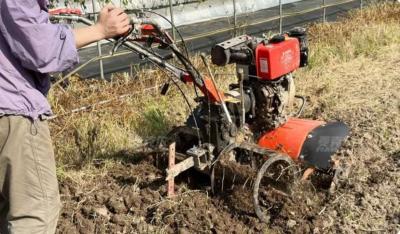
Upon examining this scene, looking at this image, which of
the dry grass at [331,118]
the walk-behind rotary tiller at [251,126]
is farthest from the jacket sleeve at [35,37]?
the dry grass at [331,118]

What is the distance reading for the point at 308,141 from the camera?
3795mm

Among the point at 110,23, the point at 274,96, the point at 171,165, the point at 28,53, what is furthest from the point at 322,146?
the point at 28,53

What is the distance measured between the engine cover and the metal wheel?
22.3 inches

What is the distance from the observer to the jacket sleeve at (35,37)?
218cm

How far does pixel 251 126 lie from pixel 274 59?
1.80ft

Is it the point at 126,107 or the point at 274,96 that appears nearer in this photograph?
the point at 274,96

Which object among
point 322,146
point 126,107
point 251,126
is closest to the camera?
point 322,146

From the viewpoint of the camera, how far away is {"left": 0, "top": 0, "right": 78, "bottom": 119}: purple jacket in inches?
86.2

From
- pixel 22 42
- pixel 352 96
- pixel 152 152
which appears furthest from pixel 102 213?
pixel 352 96


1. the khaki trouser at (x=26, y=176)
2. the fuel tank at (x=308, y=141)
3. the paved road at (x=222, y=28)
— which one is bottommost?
the paved road at (x=222, y=28)

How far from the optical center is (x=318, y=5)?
47.5ft

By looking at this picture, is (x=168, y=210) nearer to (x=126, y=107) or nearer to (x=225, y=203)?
(x=225, y=203)

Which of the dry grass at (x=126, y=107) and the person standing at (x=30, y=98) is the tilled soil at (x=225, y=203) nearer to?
the dry grass at (x=126, y=107)

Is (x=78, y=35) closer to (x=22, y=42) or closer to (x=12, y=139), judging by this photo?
(x=22, y=42)
